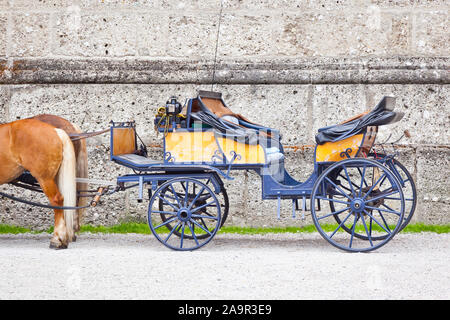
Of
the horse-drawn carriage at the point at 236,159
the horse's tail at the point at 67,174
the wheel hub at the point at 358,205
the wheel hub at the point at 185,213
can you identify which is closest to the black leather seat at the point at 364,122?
the horse-drawn carriage at the point at 236,159

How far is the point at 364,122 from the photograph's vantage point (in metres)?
4.80

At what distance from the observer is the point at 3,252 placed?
16.3 ft

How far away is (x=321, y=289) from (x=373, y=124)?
1.67m

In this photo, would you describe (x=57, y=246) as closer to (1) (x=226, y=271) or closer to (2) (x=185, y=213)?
(2) (x=185, y=213)

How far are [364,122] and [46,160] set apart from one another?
247 centimetres

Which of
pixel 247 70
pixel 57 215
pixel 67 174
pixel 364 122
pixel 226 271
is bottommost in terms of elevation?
pixel 226 271

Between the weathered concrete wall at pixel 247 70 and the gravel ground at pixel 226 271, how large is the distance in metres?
1.15

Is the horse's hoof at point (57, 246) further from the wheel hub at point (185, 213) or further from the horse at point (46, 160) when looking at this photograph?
the wheel hub at point (185, 213)

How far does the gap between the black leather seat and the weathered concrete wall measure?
155cm

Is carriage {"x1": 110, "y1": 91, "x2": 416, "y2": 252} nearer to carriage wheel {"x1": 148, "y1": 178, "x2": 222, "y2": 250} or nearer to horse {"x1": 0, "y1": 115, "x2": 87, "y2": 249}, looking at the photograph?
carriage wheel {"x1": 148, "y1": 178, "x2": 222, "y2": 250}

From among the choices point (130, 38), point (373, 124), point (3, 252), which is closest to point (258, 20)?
point (130, 38)

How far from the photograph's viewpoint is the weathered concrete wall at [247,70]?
6512mm

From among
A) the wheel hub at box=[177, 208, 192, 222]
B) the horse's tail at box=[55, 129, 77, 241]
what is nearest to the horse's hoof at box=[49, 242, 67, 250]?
the horse's tail at box=[55, 129, 77, 241]

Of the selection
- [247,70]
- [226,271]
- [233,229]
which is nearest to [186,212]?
[226,271]
